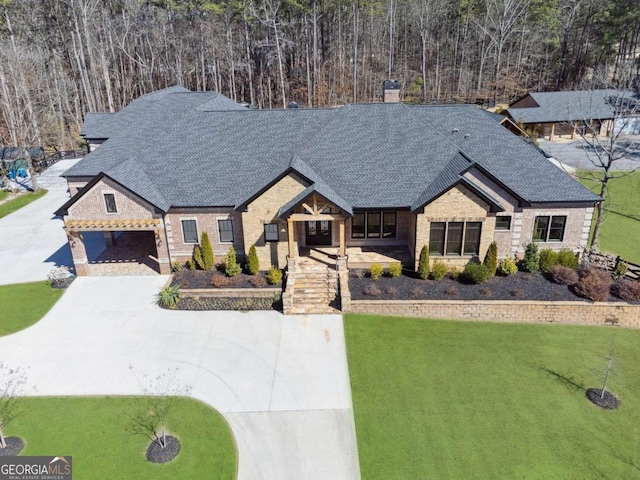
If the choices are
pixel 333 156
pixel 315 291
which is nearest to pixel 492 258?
pixel 315 291

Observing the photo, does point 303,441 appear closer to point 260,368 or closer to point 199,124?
point 260,368

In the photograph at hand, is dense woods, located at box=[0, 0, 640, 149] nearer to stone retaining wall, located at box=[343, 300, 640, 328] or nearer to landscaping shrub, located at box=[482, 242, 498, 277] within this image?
landscaping shrub, located at box=[482, 242, 498, 277]

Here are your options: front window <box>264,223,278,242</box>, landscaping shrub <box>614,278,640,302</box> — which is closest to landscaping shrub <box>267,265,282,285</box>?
front window <box>264,223,278,242</box>

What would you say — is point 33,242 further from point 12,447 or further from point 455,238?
point 455,238

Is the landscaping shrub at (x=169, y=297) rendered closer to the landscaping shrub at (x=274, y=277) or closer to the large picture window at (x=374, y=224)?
the landscaping shrub at (x=274, y=277)

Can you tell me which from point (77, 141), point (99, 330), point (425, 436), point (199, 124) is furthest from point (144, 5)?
point (425, 436)

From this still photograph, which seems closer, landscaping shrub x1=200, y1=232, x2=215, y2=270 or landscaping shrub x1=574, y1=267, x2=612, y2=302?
landscaping shrub x1=574, y1=267, x2=612, y2=302
